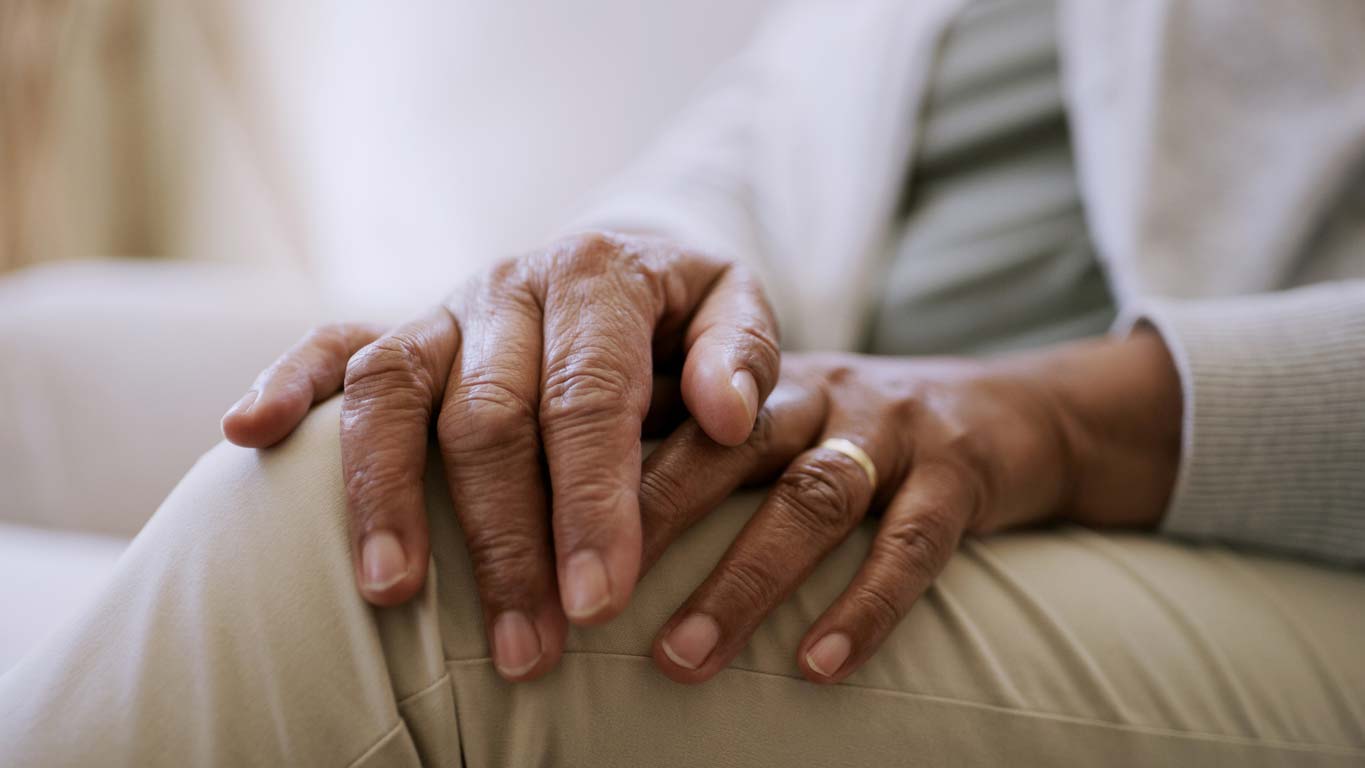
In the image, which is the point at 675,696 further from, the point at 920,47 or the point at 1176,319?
the point at 920,47

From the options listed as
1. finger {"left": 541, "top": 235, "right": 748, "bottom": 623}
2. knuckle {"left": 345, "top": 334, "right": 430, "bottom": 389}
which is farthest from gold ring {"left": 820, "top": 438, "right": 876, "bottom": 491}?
knuckle {"left": 345, "top": 334, "right": 430, "bottom": 389}

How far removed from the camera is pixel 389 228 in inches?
60.4

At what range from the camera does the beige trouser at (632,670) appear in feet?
1.10

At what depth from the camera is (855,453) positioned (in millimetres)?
454

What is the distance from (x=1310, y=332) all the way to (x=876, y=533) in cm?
31

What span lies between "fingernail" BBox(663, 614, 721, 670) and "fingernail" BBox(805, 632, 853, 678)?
47 mm

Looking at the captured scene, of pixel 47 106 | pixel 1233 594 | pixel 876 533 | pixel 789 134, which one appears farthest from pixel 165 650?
pixel 47 106

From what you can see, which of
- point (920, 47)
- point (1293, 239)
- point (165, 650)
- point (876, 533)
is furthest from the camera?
point (920, 47)

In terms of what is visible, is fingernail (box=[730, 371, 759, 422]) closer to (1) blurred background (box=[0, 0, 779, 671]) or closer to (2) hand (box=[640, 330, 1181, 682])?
(2) hand (box=[640, 330, 1181, 682])

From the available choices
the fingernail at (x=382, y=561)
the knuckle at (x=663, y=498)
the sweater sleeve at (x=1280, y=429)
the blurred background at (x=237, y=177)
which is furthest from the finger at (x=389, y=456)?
the sweater sleeve at (x=1280, y=429)

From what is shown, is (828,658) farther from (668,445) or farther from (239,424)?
(239,424)

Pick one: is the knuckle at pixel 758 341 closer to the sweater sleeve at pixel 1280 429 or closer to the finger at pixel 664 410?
the finger at pixel 664 410

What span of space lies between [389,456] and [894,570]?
248mm

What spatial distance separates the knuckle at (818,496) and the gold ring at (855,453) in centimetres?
2
